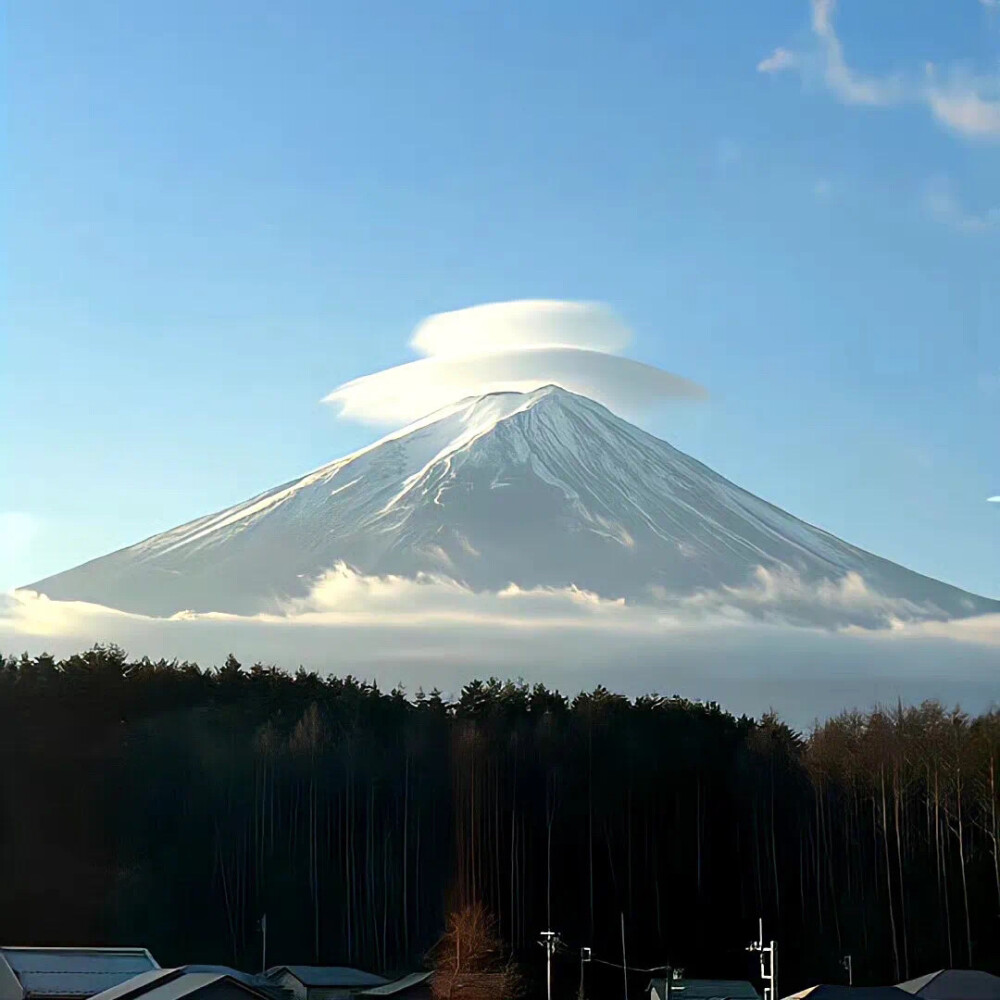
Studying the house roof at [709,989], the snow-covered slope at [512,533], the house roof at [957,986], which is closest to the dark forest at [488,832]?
the house roof at [709,989]

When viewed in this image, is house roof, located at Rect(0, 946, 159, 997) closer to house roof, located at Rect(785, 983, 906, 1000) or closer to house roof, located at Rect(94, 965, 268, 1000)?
house roof, located at Rect(94, 965, 268, 1000)

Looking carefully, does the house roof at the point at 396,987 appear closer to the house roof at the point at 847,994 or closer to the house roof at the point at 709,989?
the house roof at the point at 709,989

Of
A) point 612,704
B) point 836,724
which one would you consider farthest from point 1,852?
point 836,724

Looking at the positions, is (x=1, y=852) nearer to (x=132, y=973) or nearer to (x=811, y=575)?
(x=132, y=973)

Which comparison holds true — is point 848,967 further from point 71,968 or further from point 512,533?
point 512,533

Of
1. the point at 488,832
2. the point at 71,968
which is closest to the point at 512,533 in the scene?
the point at 488,832

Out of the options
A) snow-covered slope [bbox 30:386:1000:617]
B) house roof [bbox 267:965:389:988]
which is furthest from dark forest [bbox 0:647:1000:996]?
snow-covered slope [bbox 30:386:1000:617]
